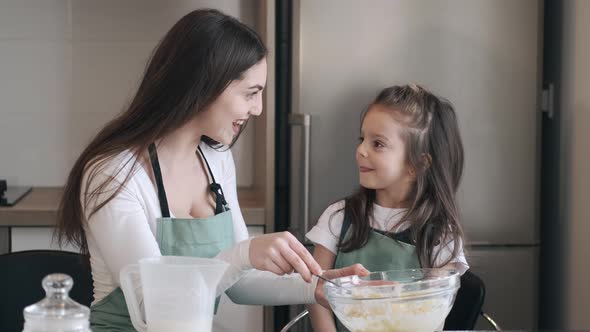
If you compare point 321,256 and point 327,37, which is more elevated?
point 327,37

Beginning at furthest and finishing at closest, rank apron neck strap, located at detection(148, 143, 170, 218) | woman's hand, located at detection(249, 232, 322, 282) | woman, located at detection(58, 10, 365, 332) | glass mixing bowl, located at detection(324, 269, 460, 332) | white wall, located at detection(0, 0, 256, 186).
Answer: white wall, located at detection(0, 0, 256, 186) < apron neck strap, located at detection(148, 143, 170, 218) < woman, located at detection(58, 10, 365, 332) < woman's hand, located at detection(249, 232, 322, 282) < glass mixing bowl, located at detection(324, 269, 460, 332)

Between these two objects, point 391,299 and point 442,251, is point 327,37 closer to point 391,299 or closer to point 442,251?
point 442,251

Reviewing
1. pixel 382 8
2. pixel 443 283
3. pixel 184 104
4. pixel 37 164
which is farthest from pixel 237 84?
pixel 37 164

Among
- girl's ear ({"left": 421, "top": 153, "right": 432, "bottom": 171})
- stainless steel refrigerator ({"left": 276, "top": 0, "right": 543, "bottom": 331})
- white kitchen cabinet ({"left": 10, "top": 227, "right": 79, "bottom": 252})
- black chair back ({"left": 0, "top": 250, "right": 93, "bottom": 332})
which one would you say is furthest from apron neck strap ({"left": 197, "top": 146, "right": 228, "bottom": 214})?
white kitchen cabinet ({"left": 10, "top": 227, "right": 79, "bottom": 252})

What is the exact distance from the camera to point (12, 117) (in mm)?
2939

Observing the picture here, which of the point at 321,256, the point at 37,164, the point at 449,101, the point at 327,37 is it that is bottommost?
the point at 321,256

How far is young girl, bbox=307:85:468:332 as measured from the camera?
206 cm

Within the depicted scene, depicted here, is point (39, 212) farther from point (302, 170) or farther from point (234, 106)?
point (234, 106)

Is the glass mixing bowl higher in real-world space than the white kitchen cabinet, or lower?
higher

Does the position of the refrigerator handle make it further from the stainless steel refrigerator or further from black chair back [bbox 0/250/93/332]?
black chair back [bbox 0/250/93/332]

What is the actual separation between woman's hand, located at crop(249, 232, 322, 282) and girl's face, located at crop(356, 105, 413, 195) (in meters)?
0.74

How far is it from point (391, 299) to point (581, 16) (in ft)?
4.84

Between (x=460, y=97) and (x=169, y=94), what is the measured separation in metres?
1.05

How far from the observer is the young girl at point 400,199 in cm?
206
